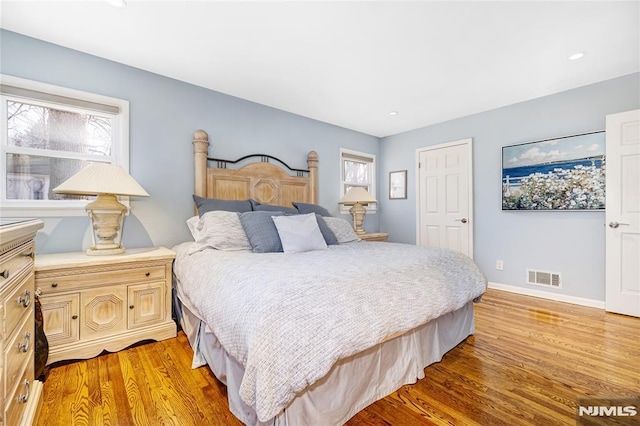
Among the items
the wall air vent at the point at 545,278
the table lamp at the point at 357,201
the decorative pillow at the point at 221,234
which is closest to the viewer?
the decorative pillow at the point at 221,234

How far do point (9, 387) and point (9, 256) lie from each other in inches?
19.0

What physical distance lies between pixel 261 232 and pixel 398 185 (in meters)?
3.17

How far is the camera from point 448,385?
168 cm

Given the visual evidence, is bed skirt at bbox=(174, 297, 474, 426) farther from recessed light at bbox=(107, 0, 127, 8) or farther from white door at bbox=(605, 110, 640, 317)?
recessed light at bbox=(107, 0, 127, 8)

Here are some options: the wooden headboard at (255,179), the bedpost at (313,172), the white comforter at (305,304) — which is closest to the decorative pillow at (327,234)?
the white comforter at (305,304)

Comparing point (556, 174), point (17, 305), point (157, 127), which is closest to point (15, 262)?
point (17, 305)

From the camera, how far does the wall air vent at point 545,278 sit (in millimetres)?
3285

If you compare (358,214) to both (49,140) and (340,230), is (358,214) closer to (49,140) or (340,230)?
(340,230)

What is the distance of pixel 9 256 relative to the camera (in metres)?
1.05

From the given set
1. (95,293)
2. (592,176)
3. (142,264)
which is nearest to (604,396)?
(592,176)

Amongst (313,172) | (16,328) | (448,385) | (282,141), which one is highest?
(282,141)

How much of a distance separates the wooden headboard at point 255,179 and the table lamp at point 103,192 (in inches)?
32.6

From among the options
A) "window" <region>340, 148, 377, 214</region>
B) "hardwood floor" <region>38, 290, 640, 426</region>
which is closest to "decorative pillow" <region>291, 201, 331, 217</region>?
"window" <region>340, 148, 377, 214</region>

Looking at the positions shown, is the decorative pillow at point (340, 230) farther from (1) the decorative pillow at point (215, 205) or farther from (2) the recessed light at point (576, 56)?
(2) the recessed light at point (576, 56)
